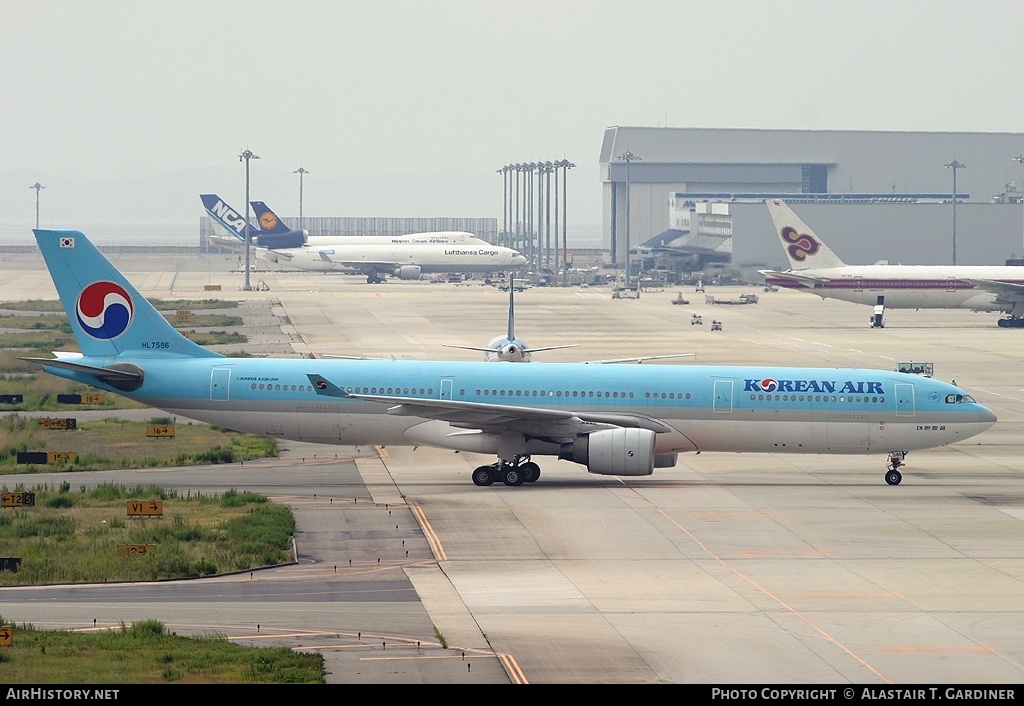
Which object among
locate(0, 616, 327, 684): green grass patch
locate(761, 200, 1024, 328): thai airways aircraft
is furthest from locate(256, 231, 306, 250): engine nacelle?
locate(0, 616, 327, 684): green grass patch

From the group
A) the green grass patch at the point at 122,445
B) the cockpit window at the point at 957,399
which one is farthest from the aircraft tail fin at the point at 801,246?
the cockpit window at the point at 957,399

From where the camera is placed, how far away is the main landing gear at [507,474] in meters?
43.8

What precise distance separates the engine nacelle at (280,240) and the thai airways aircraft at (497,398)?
14761cm

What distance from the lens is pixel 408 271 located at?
18400 cm

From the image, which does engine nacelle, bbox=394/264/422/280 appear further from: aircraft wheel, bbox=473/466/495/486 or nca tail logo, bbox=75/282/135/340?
aircraft wheel, bbox=473/466/495/486

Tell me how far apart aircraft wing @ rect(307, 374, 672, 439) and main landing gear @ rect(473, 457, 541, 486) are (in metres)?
1.17

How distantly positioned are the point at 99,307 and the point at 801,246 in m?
82.5

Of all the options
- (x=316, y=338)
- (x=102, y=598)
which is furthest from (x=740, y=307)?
(x=102, y=598)

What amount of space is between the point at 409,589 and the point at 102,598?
632 centimetres

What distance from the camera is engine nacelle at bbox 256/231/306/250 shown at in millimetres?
191000

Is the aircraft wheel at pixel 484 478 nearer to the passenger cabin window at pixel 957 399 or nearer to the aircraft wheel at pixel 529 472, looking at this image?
the aircraft wheel at pixel 529 472

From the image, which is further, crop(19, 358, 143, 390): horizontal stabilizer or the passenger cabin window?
the passenger cabin window

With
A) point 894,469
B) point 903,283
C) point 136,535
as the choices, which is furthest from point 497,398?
point 903,283

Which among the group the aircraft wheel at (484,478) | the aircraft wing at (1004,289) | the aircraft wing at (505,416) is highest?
the aircraft wing at (1004,289)
